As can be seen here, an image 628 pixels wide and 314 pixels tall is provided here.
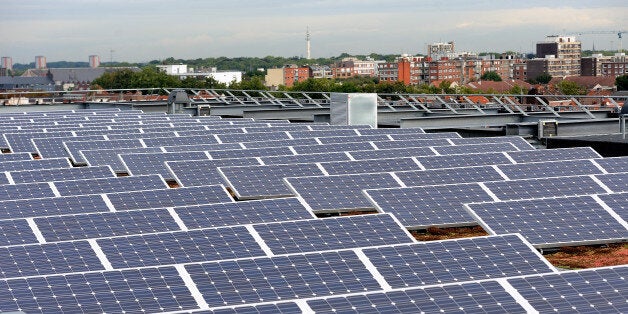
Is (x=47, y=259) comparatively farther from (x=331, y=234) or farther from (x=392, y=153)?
(x=392, y=153)

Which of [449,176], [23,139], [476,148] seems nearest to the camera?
[449,176]

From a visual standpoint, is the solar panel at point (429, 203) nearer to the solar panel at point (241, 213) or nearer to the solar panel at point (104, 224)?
the solar panel at point (241, 213)

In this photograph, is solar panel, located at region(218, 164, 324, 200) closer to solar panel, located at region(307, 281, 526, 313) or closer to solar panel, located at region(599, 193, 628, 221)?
solar panel, located at region(599, 193, 628, 221)

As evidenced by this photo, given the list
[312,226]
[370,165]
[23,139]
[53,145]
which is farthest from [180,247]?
[23,139]

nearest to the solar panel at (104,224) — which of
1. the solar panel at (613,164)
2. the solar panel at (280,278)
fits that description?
the solar panel at (280,278)

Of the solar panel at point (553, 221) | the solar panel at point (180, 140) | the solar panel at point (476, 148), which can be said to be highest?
the solar panel at point (476, 148)

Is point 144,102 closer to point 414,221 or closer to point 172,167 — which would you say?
point 172,167
